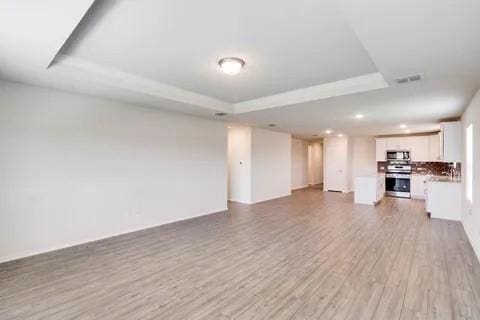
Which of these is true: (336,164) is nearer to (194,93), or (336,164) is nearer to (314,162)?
(314,162)

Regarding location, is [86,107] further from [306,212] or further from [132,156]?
[306,212]

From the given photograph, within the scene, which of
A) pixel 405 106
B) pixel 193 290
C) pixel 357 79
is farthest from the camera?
pixel 405 106

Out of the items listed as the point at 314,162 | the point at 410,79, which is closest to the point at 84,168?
the point at 410,79

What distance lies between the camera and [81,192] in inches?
157

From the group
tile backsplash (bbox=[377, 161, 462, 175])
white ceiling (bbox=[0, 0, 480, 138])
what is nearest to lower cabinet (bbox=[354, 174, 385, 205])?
tile backsplash (bbox=[377, 161, 462, 175])

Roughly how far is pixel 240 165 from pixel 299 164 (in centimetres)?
439

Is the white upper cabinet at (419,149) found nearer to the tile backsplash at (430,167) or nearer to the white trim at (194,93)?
the tile backsplash at (430,167)

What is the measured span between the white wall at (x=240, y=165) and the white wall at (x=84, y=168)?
215 centimetres

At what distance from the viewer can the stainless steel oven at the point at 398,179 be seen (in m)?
8.71

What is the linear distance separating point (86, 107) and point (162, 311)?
10.9 ft

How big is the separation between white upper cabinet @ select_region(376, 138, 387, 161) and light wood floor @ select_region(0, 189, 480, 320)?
466 cm

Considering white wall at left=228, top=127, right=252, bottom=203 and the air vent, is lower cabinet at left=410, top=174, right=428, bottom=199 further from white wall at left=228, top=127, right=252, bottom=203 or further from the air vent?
the air vent

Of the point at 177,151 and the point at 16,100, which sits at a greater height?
the point at 16,100

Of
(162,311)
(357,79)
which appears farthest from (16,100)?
(357,79)
